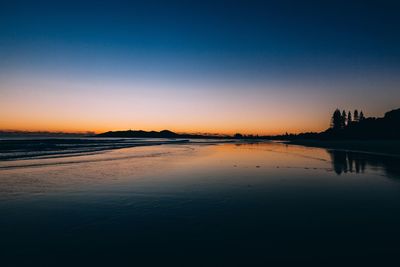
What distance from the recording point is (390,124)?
9375 cm

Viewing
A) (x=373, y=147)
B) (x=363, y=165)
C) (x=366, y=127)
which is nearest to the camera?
(x=363, y=165)

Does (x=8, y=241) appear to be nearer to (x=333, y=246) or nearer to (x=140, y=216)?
(x=140, y=216)

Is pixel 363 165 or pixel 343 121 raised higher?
pixel 343 121

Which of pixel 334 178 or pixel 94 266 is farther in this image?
pixel 334 178

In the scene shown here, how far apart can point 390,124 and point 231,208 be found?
109 meters

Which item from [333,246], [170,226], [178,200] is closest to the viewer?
[333,246]

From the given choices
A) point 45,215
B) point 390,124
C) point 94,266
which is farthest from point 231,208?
point 390,124

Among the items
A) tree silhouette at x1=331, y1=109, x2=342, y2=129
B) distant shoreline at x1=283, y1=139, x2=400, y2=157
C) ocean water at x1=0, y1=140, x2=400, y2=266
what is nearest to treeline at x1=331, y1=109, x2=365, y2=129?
tree silhouette at x1=331, y1=109, x2=342, y2=129

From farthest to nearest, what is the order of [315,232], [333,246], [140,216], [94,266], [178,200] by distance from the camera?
[178,200] → [140,216] → [315,232] → [333,246] → [94,266]

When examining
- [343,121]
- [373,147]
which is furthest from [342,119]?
[373,147]

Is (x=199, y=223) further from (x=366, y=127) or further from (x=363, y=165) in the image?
(x=366, y=127)

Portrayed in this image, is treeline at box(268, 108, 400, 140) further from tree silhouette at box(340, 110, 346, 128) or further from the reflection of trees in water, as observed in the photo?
→ the reflection of trees in water

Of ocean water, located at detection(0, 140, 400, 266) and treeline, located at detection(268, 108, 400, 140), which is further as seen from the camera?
treeline, located at detection(268, 108, 400, 140)

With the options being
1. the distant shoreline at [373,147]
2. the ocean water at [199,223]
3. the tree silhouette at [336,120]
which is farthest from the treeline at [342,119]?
the ocean water at [199,223]
